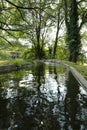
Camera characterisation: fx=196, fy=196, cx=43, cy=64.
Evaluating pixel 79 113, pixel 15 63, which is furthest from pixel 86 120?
pixel 15 63

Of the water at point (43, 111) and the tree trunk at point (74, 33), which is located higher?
the tree trunk at point (74, 33)

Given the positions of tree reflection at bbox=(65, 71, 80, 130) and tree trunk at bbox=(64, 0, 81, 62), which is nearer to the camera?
tree reflection at bbox=(65, 71, 80, 130)

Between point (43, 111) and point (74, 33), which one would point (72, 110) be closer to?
point (43, 111)

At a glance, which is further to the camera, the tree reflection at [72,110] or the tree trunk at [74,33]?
the tree trunk at [74,33]

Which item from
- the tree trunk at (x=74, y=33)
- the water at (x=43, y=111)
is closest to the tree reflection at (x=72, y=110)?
the water at (x=43, y=111)

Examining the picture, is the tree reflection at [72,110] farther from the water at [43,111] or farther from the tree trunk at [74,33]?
the tree trunk at [74,33]

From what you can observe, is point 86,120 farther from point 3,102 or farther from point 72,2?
point 72,2

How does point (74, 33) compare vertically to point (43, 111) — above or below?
above

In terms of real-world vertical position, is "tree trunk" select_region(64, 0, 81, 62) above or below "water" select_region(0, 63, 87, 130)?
above

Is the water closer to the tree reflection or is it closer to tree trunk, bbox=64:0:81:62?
the tree reflection

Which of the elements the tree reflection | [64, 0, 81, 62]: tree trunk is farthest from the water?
[64, 0, 81, 62]: tree trunk

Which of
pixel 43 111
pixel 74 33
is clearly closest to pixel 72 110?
pixel 43 111

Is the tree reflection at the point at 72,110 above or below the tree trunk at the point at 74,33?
below

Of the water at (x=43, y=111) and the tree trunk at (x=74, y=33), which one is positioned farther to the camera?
the tree trunk at (x=74, y=33)
